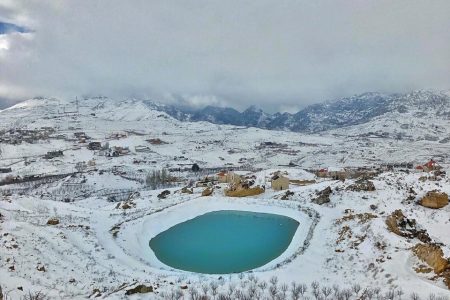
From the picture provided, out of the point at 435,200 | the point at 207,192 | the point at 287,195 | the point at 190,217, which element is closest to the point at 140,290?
the point at 190,217

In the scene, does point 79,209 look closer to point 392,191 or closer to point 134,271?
point 134,271

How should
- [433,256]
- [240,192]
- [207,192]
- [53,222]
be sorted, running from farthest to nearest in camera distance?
[207,192] → [240,192] → [53,222] → [433,256]

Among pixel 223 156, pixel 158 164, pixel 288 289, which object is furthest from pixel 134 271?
pixel 223 156

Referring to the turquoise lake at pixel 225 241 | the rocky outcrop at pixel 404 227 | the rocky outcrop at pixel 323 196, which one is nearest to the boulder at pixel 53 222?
the turquoise lake at pixel 225 241

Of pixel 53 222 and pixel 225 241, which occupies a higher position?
pixel 53 222

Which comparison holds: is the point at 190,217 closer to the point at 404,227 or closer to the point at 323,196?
the point at 323,196

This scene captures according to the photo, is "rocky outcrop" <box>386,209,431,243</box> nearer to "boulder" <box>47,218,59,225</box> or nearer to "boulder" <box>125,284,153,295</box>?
"boulder" <box>125,284,153,295</box>

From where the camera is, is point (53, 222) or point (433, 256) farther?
point (53, 222)

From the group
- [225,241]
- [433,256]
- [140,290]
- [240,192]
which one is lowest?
[225,241]
